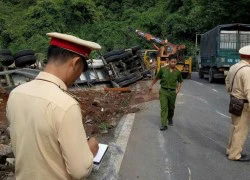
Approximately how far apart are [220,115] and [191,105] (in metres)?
2.02

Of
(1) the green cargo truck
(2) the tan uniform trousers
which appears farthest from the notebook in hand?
(1) the green cargo truck

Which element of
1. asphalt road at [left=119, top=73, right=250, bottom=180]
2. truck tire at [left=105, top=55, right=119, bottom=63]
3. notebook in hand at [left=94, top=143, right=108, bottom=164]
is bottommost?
asphalt road at [left=119, top=73, right=250, bottom=180]

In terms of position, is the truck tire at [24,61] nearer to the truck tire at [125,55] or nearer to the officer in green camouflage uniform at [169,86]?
the truck tire at [125,55]

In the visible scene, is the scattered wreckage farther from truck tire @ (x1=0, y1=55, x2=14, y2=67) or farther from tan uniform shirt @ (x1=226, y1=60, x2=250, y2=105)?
tan uniform shirt @ (x1=226, y1=60, x2=250, y2=105)

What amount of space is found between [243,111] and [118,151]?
7.71 feet

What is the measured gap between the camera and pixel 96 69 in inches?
746

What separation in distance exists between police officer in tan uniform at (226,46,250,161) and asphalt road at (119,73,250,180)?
215 millimetres

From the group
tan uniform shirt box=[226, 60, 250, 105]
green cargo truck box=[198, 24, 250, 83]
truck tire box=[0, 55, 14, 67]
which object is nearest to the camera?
tan uniform shirt box=[226, 60, 250, 105]

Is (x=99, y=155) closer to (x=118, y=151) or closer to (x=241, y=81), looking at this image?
(x=241, y=81)

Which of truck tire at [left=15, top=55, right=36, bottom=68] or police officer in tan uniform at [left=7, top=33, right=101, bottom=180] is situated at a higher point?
police officer in tan uniform at [left=7, top=33, right=101, bottom=180]

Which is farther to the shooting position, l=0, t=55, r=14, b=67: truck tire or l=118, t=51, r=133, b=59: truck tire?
l=118, t=51, r=133, b=59: truck tire

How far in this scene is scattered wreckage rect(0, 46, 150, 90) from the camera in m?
14.7

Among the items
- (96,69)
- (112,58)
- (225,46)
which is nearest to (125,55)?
(112,58)

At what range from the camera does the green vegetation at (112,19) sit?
35094 millimetres
